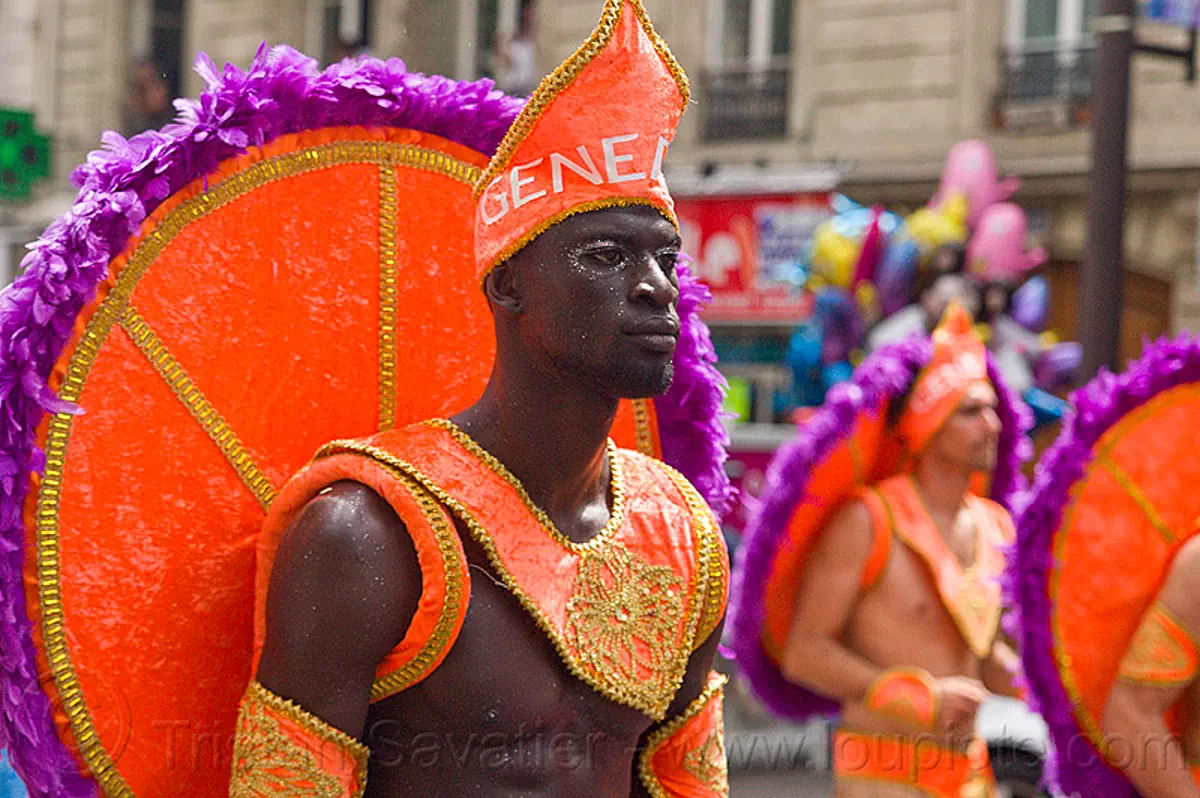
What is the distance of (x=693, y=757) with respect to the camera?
2641 millimetres

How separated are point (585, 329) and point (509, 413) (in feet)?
0.62

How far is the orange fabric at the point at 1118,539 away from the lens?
4.05 metres

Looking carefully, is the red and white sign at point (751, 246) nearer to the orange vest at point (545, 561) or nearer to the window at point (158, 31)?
the window at point (158, 31)

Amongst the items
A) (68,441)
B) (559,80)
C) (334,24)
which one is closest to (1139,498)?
(559,80)

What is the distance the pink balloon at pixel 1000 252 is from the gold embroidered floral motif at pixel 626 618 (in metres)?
7.69

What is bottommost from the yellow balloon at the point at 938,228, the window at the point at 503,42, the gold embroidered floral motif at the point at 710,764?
the gold embroidered floral motif at the point at 710,764

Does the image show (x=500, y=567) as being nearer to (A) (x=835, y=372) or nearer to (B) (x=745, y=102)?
(A) (x=835, y=372)

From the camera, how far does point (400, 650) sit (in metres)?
2.29

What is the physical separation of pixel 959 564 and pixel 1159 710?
1860 mm

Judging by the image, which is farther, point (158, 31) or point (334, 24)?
point (158, 31)

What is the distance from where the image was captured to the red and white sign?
15852mm

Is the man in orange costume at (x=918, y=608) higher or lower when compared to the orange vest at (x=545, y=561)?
lower

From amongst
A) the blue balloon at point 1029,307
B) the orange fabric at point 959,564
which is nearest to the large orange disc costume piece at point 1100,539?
the orange fabric at point 959,564

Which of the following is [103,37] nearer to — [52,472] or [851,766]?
[851,766]
